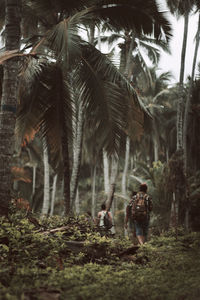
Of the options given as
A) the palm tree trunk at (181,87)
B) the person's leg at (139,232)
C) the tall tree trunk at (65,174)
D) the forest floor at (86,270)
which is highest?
the palm tree trunk at (181,87)

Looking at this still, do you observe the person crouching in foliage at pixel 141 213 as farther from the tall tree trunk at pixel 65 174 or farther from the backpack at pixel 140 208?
the tall tree trunk at pixel 65 174

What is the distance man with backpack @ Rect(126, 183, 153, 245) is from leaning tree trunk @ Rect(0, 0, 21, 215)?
109 inches

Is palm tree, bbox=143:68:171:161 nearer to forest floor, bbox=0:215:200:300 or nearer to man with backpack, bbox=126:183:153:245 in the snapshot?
man with backpack, bbox=126:183:153:245

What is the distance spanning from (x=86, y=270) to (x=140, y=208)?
11.3 feet

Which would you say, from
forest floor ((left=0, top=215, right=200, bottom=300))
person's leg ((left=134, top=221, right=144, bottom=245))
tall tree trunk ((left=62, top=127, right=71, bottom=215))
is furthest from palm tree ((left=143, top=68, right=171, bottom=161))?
forest floor ((left=0, top=215, right=200, bottom=300))

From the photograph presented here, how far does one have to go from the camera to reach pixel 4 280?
3.94 meters

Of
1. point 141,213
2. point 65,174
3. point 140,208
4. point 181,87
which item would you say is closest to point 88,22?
point 65,174

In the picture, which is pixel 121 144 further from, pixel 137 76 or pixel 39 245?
pixel 137 76

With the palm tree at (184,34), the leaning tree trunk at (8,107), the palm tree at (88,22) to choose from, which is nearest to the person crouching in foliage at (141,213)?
the palm tree at (88,22)

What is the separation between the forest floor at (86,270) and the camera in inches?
152

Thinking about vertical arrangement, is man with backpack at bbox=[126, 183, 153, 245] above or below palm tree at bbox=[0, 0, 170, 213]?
below

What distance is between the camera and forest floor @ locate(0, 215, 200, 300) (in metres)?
3.85

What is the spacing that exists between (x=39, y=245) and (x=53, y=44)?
4185 mm

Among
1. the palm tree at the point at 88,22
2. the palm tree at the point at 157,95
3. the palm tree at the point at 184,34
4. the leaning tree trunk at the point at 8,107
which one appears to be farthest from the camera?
the palm tree at the point at 157,95
